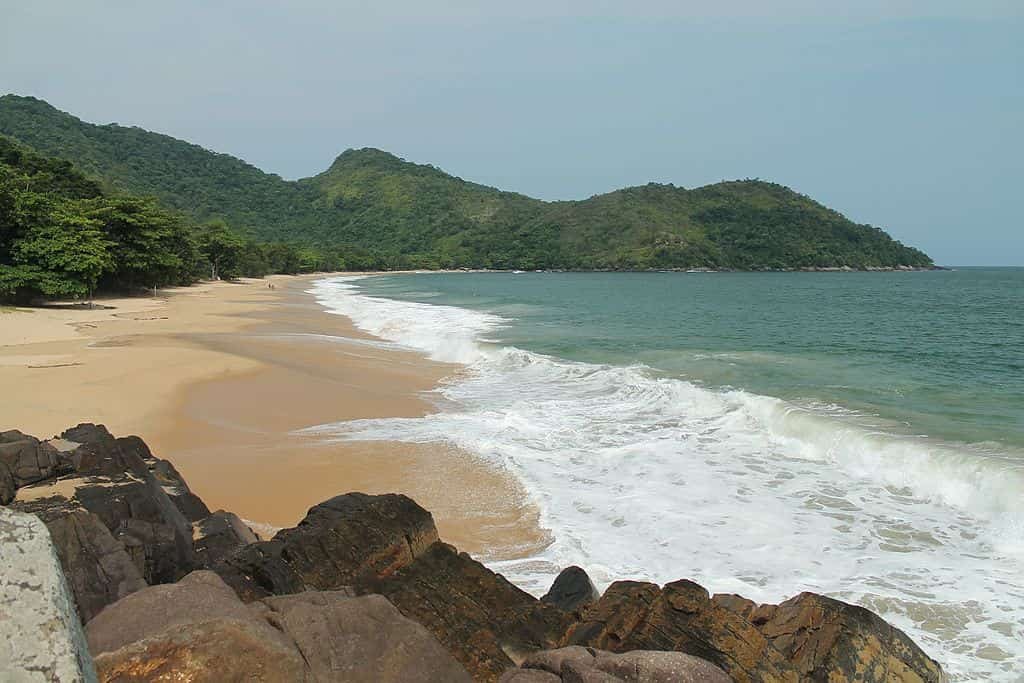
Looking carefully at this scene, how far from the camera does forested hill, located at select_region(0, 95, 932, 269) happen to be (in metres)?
151

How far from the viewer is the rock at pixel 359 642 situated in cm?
355

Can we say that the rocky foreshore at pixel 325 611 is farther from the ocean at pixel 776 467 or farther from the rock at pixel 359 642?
the ocean at pixel 776 467

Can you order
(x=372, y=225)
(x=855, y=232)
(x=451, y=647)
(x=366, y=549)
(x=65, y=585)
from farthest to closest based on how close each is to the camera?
(x=372, y=225) < (x=855, y=232) < (x=366, y=549) < (x=451, y=647) < (x=65, y=585)

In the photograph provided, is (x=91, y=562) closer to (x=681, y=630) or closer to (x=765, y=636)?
(x=681, y=630)

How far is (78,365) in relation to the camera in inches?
648

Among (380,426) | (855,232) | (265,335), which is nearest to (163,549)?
(380,426)

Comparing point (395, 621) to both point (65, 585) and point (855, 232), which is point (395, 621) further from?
point (855, 232)

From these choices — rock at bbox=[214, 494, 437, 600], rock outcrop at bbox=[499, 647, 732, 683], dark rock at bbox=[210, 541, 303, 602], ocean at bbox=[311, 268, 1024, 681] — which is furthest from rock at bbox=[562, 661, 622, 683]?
ocean at bbox=[311, 268, 1024, 681]

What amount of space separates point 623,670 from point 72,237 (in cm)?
3606

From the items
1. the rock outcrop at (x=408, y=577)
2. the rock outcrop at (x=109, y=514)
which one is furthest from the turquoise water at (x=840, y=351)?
the rock outcrop at (x=109, y=514)

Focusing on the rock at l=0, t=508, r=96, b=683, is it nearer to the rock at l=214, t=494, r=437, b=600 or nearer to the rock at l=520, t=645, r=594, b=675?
the rock at l=520, t=645, r=594, b=675

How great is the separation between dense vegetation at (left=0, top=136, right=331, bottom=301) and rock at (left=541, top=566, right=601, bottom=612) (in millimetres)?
33066

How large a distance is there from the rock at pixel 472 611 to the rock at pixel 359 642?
2.15 feet

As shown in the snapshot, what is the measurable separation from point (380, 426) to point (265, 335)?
14.7 m
